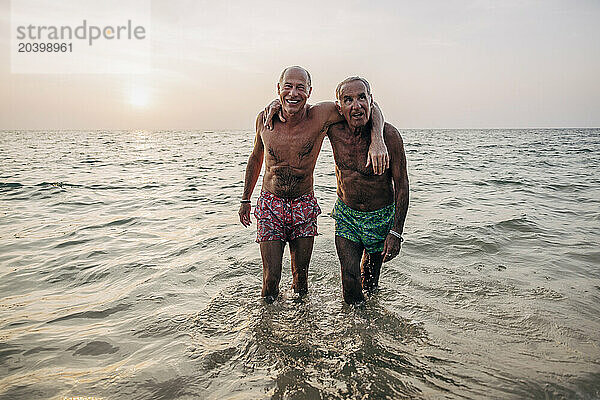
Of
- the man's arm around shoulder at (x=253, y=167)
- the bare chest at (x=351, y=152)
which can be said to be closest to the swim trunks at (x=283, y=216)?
the man's arm around shoulder at (x=253, y=167)

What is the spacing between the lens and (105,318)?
3922mm

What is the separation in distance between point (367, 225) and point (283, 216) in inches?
29.6

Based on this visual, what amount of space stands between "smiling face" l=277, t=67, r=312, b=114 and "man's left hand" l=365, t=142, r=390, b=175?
694 mm

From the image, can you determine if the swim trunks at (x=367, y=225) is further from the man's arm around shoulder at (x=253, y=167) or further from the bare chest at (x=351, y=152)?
the man's arm around shoulder at (x=253, y=167)

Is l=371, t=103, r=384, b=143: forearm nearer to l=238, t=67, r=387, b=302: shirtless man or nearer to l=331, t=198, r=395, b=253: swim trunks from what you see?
l=238, t=67, r=387, b=302: shirtless man

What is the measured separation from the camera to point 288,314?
390 centimetres

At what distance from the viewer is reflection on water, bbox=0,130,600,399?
9.46ft

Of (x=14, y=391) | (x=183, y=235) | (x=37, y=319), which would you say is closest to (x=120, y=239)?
(x=183, y=235)

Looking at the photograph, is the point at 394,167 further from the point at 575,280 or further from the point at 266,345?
the point at 575,280

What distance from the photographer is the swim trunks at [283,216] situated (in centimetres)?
385

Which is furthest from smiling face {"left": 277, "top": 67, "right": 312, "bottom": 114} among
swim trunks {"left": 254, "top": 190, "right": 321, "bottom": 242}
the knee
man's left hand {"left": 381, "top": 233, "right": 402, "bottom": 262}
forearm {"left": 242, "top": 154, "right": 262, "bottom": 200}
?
the knee

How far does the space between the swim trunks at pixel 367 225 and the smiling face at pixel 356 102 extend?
0.79 m

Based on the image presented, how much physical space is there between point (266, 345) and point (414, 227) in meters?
4.62

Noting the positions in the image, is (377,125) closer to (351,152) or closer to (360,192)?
(351,152)
